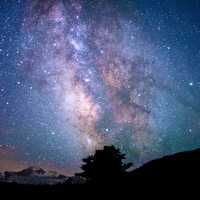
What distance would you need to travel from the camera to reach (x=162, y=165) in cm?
2294

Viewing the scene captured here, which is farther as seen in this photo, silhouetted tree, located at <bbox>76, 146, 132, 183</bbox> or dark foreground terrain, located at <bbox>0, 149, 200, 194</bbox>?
silhouetted tree, located at <bbox>76, 146, 132, 183</bbox>

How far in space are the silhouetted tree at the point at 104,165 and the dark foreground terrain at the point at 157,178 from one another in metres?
7.40

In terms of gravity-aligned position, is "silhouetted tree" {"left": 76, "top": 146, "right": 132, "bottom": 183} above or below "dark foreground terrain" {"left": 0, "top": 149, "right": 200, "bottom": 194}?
above

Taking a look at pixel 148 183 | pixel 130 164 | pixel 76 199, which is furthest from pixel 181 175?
pixel 130 164

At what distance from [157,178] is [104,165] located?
11.4 m

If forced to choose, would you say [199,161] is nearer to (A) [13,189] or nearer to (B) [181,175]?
(B) [181,175]

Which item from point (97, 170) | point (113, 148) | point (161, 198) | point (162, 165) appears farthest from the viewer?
point (113, 148)

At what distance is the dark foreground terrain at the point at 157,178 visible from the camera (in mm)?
19312

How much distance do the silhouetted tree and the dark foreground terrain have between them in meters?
7.40

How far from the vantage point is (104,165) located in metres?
31.2

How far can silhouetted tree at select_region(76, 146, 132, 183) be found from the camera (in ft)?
99.1

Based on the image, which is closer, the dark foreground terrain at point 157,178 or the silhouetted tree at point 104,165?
the dark foreground terrain at point 157,178

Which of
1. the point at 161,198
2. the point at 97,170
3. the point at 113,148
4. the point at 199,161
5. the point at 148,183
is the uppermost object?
the point at 113,148

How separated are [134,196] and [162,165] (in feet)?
18.4
